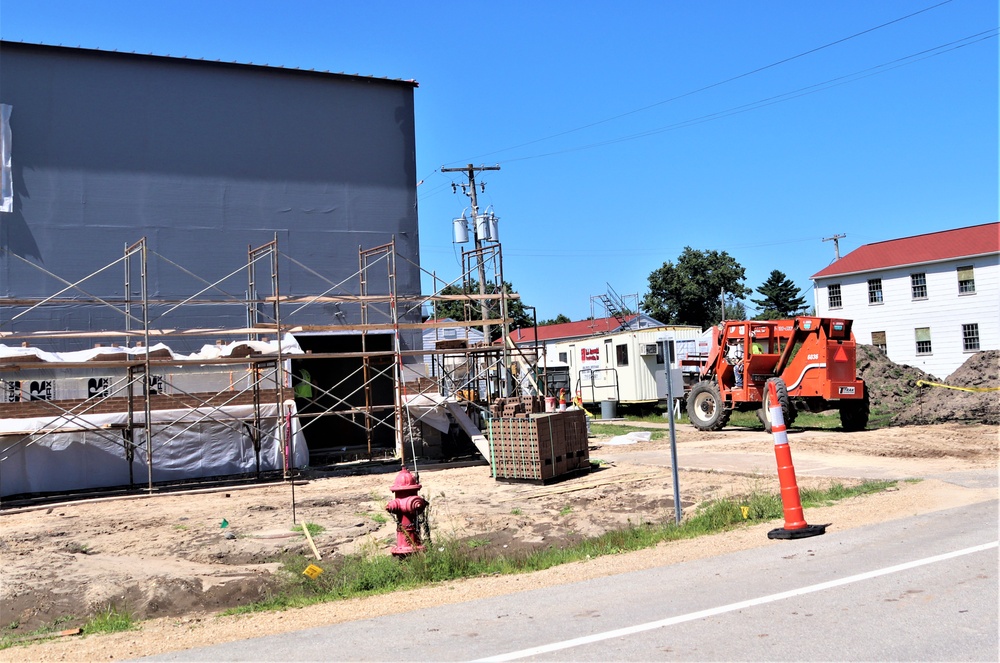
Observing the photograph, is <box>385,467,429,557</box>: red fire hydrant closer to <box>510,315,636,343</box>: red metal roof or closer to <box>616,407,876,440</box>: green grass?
<box>616,407,876,440</box>: green grass

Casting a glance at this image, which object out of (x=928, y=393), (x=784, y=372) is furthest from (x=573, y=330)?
(x=784, y=372)

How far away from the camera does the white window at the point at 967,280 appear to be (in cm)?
3731

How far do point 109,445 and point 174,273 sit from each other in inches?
226

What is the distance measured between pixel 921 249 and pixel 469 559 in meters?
36.4

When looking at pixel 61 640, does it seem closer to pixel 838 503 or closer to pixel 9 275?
pixel 838 503

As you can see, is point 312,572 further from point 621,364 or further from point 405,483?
point 621,364

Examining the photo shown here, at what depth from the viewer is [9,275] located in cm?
2009

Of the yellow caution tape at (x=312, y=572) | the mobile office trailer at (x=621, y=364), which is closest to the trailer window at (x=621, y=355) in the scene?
the mobile office trailer at (x=621, y=364)

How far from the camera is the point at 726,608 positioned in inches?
247

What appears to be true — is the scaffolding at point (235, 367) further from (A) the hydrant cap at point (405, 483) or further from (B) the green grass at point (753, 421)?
(A) the hydrant cap at point (405, 483)

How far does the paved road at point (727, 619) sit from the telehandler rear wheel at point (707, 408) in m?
16.0

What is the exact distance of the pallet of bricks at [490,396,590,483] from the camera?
51.8 feet

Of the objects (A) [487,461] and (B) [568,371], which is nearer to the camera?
(A) [487,461]

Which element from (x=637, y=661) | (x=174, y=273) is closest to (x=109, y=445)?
(x=174, y=273)
